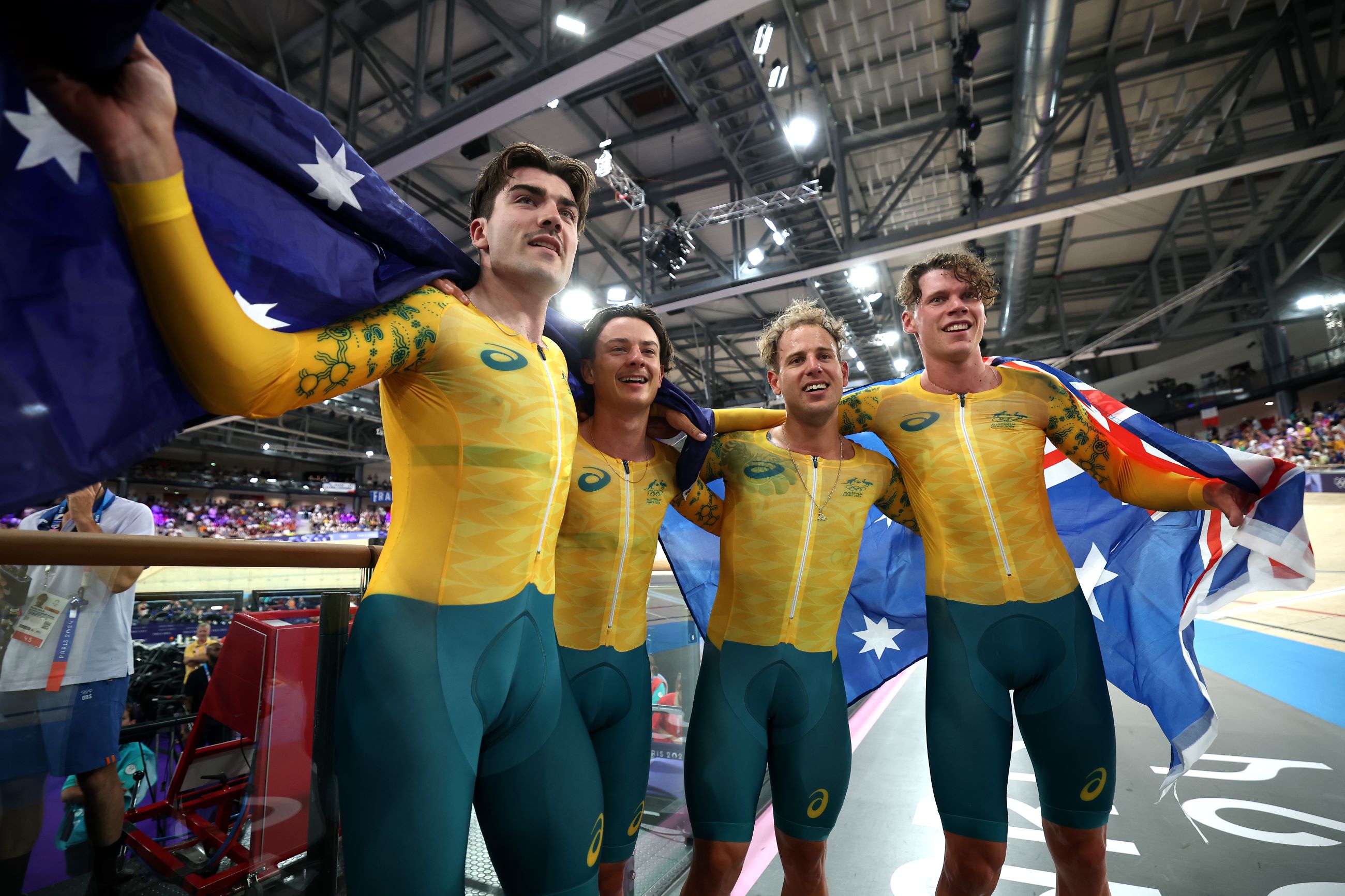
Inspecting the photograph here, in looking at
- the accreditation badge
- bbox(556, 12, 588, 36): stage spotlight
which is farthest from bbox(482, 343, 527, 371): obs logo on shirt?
bbox(556, 12, 588, 36): stage spotlight

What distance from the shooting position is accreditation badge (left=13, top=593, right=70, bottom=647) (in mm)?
1431

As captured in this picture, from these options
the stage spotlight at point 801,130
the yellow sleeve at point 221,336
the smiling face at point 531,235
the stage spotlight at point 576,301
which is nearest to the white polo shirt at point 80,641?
the yellow sleeve at point 221,336

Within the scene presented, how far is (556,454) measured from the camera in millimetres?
1609

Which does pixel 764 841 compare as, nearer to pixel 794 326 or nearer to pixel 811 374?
pixel 811 374

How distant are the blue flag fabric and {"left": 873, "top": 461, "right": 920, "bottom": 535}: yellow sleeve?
6.30ft

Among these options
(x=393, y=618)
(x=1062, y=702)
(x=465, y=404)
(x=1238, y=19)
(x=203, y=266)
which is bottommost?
(x=1062, y=702)

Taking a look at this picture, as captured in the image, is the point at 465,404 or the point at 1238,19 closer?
the point at 465,404

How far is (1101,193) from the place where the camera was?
23.1 ft

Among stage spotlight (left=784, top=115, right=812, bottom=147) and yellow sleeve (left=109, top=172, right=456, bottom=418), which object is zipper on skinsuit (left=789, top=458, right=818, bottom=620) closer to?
yellow sleeve (left=109, top=172, right=456, bottom=418)

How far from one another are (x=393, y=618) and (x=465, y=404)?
1.72ft

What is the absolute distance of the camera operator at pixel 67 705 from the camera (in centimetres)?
138

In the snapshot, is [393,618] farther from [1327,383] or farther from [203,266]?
[1327,383]

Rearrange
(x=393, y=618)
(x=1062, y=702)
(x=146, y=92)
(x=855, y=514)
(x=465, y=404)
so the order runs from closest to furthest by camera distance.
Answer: (x=146, y=92)
(x=393, y=618)
(x=465, y=404)
(x=1062, y=702)
(x=855, y=514)

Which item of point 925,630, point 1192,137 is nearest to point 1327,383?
point 1192,137
